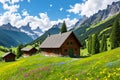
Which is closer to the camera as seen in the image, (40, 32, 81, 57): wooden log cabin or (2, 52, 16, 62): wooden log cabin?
(40, 32, 81, 57): wooden log cabin

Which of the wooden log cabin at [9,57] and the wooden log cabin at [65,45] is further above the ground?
the wooden log cabin at [65,45]

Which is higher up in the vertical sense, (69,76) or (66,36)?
(66,36)

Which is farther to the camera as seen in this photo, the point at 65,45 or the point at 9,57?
the point at 9,57

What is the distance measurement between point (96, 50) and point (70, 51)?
50.0 meters

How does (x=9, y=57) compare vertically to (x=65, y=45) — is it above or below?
below

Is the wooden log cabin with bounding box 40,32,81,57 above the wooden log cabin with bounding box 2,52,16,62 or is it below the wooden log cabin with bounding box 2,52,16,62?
above

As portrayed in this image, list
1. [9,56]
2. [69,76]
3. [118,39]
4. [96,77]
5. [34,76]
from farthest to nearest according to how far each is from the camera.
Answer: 1. [9,56]
2. [118,39]
3. [34,76]
4. [69,76]
5. [96,77]

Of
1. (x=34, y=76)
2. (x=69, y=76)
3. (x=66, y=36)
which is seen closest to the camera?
(x=69, y=76)

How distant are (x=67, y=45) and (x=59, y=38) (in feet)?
17.5

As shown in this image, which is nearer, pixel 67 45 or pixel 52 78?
pixel 52 78

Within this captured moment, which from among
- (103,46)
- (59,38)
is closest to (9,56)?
(59,38)

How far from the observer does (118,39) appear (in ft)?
379

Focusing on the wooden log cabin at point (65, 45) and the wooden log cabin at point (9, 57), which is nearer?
the wooden log cabin at point (65, 45)

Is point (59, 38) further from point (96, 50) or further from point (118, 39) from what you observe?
point (96, 50)
